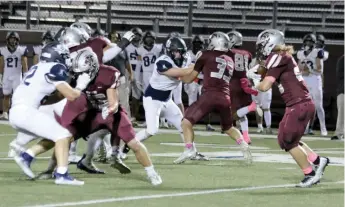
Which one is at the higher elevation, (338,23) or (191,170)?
(338,23)

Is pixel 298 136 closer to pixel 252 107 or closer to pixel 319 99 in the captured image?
pixel 252 107

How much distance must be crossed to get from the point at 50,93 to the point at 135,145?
964mm

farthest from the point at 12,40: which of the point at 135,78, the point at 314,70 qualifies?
the point at 314,70

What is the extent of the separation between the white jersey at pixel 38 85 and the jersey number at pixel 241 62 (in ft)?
18.0

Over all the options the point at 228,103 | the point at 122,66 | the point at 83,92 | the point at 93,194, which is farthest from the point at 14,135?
the point at 93,194

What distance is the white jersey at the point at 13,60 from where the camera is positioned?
768 inches

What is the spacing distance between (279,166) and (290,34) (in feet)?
30.8

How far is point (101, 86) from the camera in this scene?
1001 centimetres

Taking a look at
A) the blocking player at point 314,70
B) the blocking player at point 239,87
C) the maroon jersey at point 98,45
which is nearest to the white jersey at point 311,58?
the blocking player at point 314,70

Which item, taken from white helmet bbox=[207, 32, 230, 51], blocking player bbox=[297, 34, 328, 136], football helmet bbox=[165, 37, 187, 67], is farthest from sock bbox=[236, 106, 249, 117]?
blocking player bbox=[297, 34, 328, 136]

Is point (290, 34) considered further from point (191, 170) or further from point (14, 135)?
point (191, 170)

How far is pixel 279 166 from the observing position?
478 inches

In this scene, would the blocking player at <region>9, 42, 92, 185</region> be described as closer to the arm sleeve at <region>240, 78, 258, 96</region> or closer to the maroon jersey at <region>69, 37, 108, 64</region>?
the maroon jersey at <region>69, 37, 108, 64</region>

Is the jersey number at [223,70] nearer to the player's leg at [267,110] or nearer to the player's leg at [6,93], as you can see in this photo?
the player's leg at [267,110]
